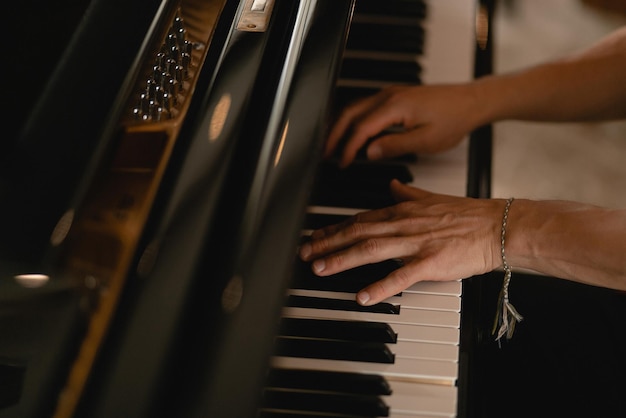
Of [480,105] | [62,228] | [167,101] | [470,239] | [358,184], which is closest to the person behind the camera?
[62,228]

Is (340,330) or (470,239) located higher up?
(470,239)

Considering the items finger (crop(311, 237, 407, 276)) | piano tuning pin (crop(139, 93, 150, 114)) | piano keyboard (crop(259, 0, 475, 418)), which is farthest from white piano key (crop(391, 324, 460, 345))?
piano tuning pin (crop(139, 93, 150, 114))

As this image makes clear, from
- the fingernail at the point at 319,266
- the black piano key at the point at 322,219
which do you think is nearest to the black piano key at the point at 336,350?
the fingernail at the point at 319,266

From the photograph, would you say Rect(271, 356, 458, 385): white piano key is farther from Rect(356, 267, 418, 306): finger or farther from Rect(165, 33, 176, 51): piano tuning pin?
Rect(165, 33, 176, 51): piano tuning pin

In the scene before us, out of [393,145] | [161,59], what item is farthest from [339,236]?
[161,59]

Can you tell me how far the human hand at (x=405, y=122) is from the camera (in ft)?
3.87

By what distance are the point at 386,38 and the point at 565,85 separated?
38cm

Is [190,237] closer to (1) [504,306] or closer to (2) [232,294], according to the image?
(2) [232,294]

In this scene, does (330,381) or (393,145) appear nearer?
(330,381)

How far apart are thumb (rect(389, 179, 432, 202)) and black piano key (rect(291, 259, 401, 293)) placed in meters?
0.14

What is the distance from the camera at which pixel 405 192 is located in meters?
1.10

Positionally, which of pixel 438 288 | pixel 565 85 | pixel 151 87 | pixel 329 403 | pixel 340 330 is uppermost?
pixel 565 85

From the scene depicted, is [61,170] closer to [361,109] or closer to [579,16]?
[361,109]

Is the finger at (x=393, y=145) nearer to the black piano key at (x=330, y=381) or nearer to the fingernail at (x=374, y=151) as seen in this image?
the fingernail at (x=374, y=151)
